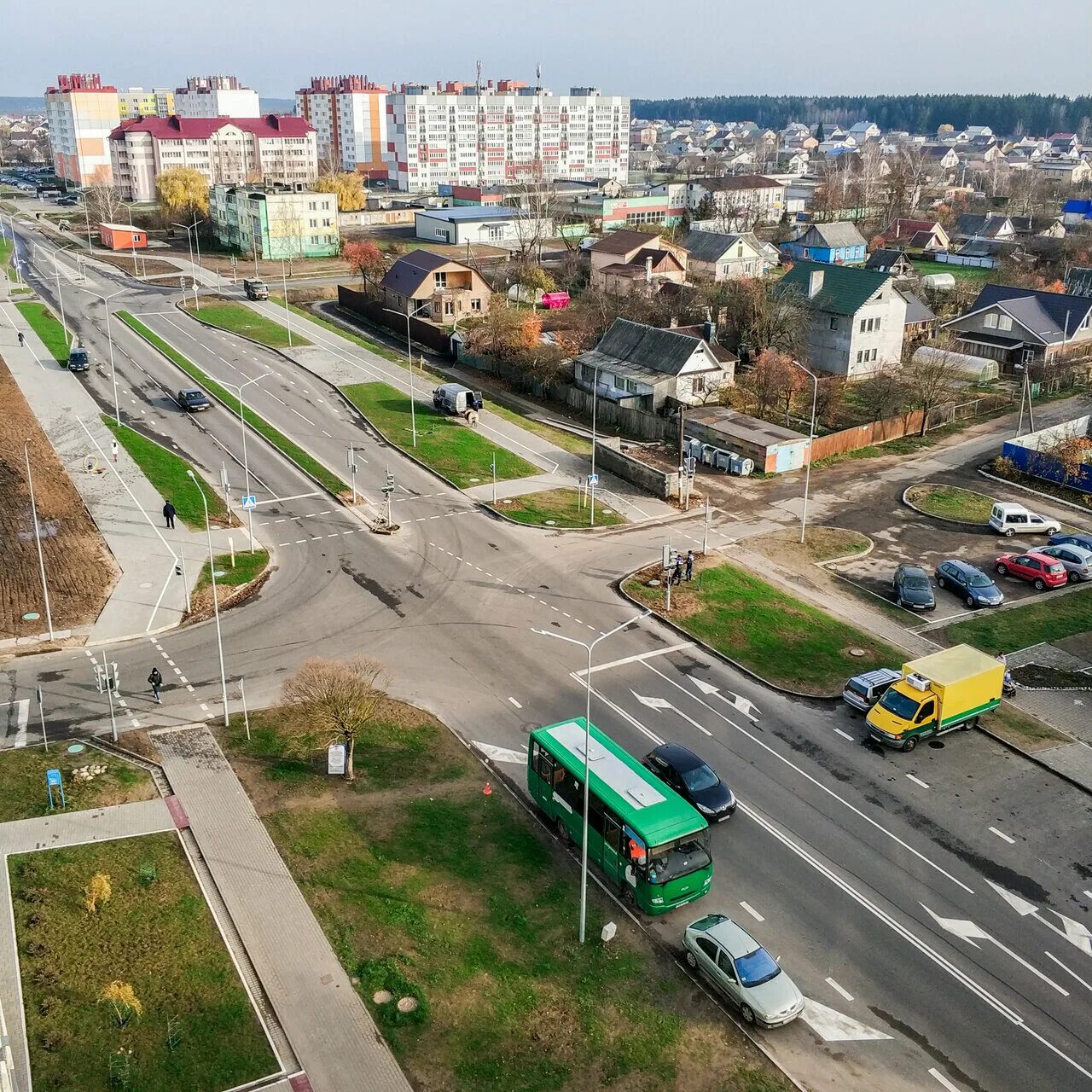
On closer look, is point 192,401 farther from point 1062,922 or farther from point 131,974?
point 1062,922

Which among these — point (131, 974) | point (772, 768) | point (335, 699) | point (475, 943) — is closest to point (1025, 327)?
point (772, 768)

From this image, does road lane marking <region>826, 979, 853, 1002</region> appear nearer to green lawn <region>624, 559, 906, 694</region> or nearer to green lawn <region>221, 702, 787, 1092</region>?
green lawn <region>221, 702, 787, 1092</region>

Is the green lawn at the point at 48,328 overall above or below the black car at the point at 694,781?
above

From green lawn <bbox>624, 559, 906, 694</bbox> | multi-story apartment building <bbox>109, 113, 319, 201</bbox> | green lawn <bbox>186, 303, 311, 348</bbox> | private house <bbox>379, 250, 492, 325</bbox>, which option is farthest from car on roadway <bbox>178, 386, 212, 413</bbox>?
multi-story apartment building <bbox>109, 113, 319, 201</bbox>

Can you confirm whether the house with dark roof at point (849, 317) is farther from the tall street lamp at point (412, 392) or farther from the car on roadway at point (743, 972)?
the car on roadway at point (743, 972)

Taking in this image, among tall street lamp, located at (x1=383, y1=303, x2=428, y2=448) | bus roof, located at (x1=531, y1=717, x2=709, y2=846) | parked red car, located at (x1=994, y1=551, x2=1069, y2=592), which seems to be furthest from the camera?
tall street lamp, located at (x1=383, y1=303, x2=428, y2=448)

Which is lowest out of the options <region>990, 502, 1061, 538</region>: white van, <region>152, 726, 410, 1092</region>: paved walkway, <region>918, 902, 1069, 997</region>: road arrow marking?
<region>918, 902, 1069, 997</region>: road arrow marking

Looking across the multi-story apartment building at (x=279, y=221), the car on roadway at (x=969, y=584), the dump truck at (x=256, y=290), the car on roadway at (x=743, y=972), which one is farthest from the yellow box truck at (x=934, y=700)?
the multi-story apartment building at (x=279, y=221)

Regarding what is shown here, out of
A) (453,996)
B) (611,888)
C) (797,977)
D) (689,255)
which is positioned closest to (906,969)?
(797,977)
